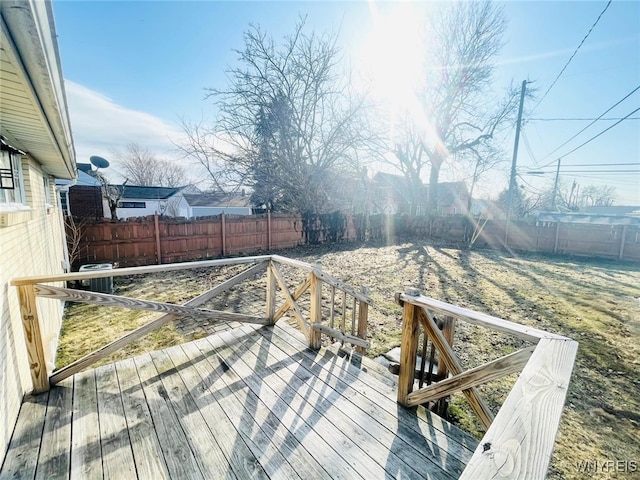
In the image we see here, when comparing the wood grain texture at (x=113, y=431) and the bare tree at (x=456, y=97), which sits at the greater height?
the bare tree at (x=456, y=97)

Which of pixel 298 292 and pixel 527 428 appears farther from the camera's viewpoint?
pixel 298 292

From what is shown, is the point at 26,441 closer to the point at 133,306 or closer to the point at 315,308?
the point at 133,306

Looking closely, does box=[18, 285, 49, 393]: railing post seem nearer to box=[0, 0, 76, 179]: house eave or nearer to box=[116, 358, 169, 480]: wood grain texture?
box=[116, 358, 169, 480]: wood grain texture

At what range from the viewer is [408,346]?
1944 mm

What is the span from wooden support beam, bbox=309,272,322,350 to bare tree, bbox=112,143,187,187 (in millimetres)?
27917

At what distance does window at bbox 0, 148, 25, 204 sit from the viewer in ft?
6.81

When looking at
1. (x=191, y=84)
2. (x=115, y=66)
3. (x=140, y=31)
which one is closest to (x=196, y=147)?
(x=191, y=84)

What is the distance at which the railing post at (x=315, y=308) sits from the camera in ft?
9.23

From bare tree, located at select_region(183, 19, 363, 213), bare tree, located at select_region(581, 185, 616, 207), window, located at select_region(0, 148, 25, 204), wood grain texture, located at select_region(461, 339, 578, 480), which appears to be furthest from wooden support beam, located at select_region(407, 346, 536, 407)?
bare tree, located at select_region(581, 185, 616, 207)

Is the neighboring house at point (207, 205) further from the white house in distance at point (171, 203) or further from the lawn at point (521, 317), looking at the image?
the lawn at point (521, 317)

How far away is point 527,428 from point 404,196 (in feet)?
71.9

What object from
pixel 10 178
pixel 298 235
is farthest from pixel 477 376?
pixel 298 235

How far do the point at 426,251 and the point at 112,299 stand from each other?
1117 centimetres

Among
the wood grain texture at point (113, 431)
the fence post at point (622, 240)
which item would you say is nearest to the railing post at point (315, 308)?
the wood grain texture at point (113, 431)
